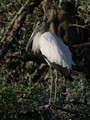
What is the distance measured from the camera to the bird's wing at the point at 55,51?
4863 millimetres

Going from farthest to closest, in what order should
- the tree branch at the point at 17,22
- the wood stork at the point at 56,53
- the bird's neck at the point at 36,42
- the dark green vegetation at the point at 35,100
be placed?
the tree branch at the point at 17,22
the bird's neck at the point at 36,42
the wood stork at the point at 56,53
the dark green vegetation at the point at 35,100

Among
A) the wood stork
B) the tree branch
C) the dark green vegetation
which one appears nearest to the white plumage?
the wood stork

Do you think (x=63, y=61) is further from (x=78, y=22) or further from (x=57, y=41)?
(x=78, y=22)

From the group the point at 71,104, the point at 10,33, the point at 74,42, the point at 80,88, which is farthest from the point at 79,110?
the point at 74,42

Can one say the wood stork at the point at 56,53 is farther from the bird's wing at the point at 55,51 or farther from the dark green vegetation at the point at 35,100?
the dark green vegetation at the point at 35,100

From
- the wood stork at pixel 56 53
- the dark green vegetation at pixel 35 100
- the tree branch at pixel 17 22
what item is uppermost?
the tree branch at pixel 17 22

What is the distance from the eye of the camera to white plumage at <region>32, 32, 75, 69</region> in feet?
16.0

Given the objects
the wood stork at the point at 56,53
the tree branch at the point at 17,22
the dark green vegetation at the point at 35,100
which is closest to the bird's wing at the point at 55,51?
the wood stork at the point at 56,53

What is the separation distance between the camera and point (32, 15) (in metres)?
7.26

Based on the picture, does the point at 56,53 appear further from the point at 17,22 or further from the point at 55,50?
the point at 17,22

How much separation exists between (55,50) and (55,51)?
0.05ft

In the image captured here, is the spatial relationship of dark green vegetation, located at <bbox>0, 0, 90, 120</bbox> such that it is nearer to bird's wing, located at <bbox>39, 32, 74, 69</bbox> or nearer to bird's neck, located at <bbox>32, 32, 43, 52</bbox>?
bird's wing, located at <bbox>39, 32, 74, 69</bbox>

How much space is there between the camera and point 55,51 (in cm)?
493

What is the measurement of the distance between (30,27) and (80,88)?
2.63m
